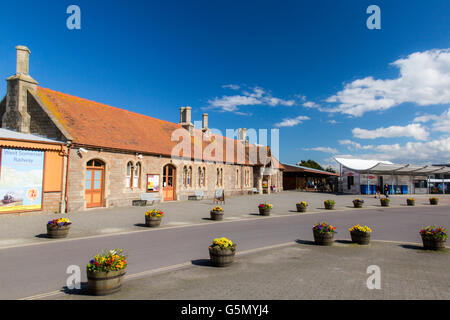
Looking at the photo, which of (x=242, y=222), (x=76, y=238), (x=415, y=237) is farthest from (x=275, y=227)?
(x=76, y=238)

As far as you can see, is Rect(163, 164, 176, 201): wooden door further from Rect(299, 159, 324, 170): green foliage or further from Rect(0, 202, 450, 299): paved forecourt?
Rect(299, 159, 324, 170): green foliage

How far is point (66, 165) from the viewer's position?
56.5 ft

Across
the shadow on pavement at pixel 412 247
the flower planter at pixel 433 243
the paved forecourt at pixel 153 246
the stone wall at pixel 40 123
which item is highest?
the stone wall at pixel 40 123

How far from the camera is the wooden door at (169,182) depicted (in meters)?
25.0

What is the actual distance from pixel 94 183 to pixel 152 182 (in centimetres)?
473

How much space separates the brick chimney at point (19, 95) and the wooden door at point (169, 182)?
34.4ft

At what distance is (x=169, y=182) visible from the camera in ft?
83.6

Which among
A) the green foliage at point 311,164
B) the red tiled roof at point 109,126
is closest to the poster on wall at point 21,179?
the red tiled roof at point 109,126

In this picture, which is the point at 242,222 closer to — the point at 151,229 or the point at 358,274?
the point at 151,229

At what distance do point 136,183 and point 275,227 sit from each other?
483 inches

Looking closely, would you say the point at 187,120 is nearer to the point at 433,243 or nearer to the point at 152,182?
the point at 152,182

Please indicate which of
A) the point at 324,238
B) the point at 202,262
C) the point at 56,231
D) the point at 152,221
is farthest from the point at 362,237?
the point at 56,231

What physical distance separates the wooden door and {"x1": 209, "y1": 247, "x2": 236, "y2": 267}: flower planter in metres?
17.9

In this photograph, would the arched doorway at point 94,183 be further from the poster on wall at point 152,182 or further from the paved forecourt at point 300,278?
the paved forecourt at point 300,278
